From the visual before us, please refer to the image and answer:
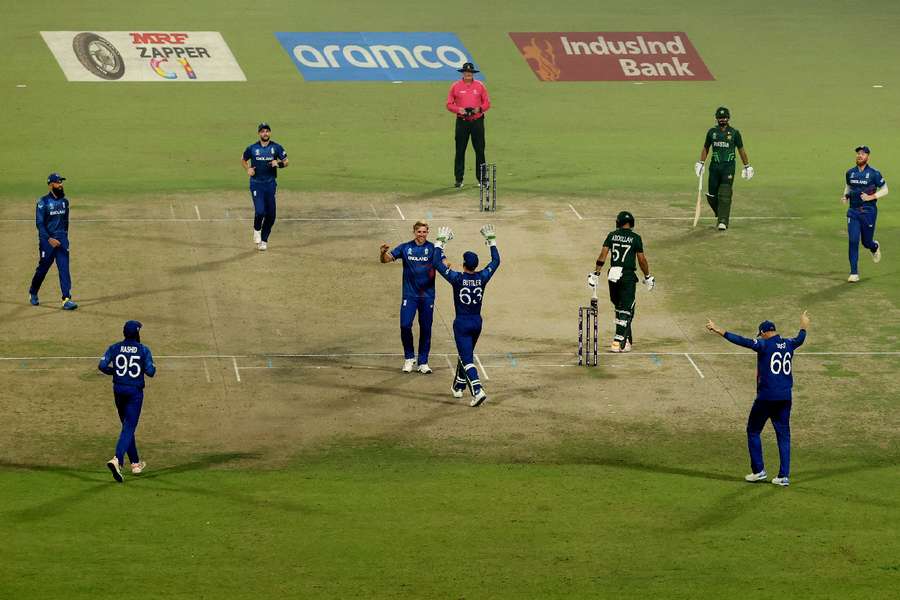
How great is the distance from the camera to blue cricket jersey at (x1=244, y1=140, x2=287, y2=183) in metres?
30.4

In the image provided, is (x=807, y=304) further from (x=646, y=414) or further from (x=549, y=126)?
(x=549, y=126)

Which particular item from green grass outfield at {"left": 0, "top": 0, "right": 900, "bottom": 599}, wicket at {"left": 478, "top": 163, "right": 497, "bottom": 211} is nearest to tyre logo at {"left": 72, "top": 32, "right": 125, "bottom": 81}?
green grass outfield at {"left": 0, "top": 0, "right": 900, "bottom": 599}

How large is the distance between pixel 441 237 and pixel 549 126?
21.2 meters

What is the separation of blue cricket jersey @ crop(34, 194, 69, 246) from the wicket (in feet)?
33.1

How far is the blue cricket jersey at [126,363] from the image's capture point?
19031mm

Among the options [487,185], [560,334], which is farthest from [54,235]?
[487,185]

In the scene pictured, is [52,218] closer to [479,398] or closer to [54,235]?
[54,235]

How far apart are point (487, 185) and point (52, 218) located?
35.0 ft

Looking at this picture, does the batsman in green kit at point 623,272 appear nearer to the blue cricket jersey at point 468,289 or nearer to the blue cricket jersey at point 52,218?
the blue cricket jersey at point 468,289

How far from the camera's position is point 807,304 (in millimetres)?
27656

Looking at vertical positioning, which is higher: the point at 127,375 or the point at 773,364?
the point at 773,364

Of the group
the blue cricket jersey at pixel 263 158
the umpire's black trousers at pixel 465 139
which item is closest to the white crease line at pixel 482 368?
the blue cricket jersey at pixel 263 158

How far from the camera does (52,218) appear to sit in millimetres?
26453

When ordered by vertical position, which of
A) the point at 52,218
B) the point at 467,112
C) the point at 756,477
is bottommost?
the point at 756,477
